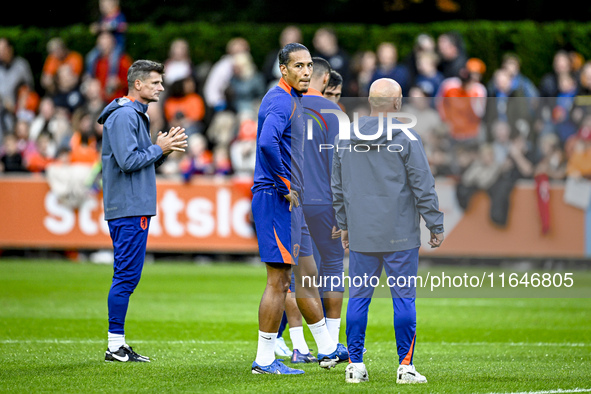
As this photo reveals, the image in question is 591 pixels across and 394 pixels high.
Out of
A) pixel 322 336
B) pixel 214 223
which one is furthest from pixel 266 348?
pixel 214 223

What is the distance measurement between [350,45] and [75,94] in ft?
20.1

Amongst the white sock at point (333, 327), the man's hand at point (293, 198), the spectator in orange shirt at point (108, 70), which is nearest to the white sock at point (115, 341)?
the white sock at point (333, 327)

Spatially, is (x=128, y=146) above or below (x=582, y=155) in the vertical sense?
above

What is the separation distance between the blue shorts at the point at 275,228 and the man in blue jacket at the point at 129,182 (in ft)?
4.18

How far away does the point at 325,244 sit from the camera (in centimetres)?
861

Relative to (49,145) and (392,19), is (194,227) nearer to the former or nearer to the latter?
(49,145)

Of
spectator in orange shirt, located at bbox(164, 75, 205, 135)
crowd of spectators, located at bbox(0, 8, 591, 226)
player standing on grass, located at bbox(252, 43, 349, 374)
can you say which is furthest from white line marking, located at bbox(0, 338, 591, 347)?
spectator in orange shirt, located at bbox(164, 75, 205, 135)

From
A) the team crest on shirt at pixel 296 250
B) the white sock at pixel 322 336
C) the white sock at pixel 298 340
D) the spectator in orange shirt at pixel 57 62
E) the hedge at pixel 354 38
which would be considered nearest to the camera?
the team crest on shirt at pixel 296 250

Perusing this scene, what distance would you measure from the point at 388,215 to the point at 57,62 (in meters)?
16.0

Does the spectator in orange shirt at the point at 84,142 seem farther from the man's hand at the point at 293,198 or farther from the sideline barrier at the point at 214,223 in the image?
the man's hand at the point at 293,198

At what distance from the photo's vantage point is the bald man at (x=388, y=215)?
7094mm

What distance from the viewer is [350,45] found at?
21891 millimetres

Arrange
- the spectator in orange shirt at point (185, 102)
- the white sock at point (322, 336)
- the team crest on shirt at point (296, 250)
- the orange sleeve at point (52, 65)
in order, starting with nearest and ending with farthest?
1. the team crest on shirt at point (296, 250)
2. the white sock at point (322, 336)
3. the spectator in orange shirt at point (185, 102)
4. the orange sleeve at point (52, 65)

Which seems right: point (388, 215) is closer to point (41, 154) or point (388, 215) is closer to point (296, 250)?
point (296, 250)
